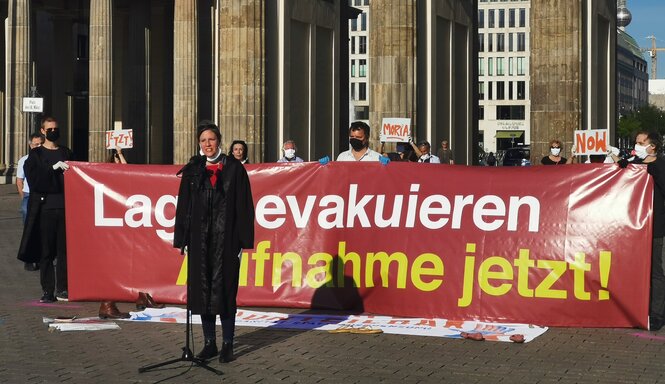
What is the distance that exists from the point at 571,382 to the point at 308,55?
931 inches

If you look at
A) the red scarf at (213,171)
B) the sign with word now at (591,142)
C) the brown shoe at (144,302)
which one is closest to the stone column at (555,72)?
the sign with word now at (591,142)

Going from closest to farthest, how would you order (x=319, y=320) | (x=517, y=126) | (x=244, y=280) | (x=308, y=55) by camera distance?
1. (x=319, y=320)
2. (x=244, y=280)
3. (x=308, y=55)
4. (x=517, y=126)

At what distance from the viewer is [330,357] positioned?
1091cm

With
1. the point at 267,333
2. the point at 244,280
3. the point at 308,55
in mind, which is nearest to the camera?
the point at 267,333

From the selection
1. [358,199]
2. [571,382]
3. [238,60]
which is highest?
[238,60]

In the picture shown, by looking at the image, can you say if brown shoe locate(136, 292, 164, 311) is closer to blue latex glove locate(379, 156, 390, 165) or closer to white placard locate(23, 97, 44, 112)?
blue latex glove locate(379, 156, 390, 165)

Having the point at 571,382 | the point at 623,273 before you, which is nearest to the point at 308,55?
the point at 623,273

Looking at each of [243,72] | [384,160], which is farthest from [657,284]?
[243,72]

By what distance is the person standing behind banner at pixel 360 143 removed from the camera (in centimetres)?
1370

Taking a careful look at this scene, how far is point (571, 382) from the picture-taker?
982 cm

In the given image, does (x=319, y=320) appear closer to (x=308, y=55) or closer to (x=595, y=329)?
(x=595, y=329)

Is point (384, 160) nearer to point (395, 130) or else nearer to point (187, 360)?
point (187, 360)

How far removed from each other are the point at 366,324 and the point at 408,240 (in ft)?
3.80

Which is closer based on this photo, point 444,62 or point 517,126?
point 444,62
